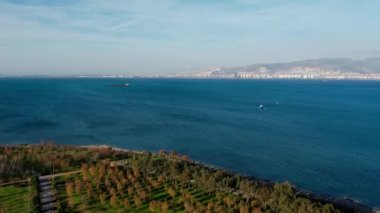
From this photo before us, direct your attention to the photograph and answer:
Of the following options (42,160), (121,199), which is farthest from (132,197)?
(42,160)

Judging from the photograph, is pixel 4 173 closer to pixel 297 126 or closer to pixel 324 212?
pixel 324 212

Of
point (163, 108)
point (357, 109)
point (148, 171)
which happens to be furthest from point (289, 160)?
point (357, 109)

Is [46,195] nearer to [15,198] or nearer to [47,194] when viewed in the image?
[47,194]

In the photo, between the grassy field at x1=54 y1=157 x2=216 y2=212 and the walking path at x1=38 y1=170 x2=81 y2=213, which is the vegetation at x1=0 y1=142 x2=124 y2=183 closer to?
the walking path at x1=38 y1=170 x2=81 y2=213

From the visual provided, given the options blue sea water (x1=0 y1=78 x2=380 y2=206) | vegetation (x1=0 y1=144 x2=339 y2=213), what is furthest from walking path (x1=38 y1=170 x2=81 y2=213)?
blue sea water (x1=0 y1=78 x2=380 y2=206)

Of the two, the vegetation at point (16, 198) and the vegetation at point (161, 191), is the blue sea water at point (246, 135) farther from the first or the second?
the vegetation at point (16, 198)

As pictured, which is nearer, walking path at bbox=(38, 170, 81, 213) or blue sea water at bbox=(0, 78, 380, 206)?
walking path at bbox=(38, 170, 81, 213)
